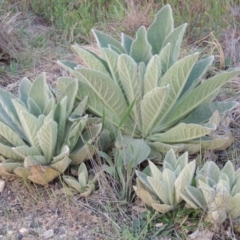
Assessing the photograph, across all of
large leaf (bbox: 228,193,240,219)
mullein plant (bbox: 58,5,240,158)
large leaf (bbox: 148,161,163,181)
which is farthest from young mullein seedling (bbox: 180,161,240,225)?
mullein plant (bbox: 58,5,240,158)

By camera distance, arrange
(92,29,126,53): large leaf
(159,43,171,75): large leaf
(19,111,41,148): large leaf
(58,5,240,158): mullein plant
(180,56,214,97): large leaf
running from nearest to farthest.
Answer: (19,111,41,148): large leaf < (58,5,240,158): mullein plant < (159,43,171,75): large leaf < (180,56,214,97): large leaf < (92,29,126,53): large leaf

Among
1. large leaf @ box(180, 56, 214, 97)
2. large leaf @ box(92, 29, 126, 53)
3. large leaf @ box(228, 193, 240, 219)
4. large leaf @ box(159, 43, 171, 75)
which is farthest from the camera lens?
large leaf @ box(92, 29, 126, 53)

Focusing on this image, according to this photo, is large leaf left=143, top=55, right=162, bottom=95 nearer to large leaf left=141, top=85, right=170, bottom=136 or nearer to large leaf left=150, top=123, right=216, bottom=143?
large leaf left=141, top=85, right=170, bottom=136

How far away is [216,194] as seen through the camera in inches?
89.3

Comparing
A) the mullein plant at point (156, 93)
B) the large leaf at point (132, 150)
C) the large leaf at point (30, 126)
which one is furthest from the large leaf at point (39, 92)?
the large leaf at point (132, 150)

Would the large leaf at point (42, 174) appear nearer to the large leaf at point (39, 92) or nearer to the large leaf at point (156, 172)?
the large leaf at point (39, 92)

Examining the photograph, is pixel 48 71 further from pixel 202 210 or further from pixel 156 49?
pixel 202 210

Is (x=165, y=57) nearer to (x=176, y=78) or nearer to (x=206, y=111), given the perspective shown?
(x=176, y=78)

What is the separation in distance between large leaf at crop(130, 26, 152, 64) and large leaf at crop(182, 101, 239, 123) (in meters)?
0.38

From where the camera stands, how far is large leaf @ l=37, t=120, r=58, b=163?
8.19 ft

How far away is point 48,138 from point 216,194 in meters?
0.81

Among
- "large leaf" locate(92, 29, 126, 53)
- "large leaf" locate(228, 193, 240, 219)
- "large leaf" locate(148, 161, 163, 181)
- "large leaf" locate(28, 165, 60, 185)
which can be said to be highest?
"large leaf" locate(92, 29, 126, 53)

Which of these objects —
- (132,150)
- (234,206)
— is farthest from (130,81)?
(234,206)

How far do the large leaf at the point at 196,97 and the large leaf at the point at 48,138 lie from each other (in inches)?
24.3
